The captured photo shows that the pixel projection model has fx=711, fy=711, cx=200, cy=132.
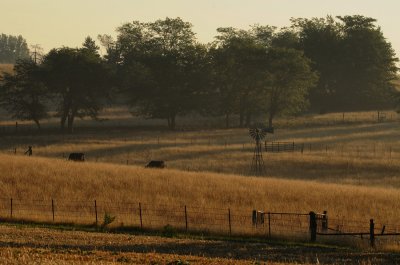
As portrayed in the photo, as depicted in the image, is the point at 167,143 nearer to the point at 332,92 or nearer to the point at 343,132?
the point at 343,132

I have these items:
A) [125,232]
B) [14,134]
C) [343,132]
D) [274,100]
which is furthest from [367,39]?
[125,232]

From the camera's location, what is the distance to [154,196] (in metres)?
43.6

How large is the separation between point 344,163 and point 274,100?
49823mm

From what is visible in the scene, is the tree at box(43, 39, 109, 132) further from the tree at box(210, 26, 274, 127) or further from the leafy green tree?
the leafy green tree

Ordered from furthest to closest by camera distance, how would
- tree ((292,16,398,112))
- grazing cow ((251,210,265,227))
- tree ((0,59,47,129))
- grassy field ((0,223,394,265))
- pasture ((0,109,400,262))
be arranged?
1. tree ((292,16,398,112))
2. tree ((0,59,47,129))
3. pasture ((0,109,400,262))
4. grazing cow ((251,210,265,227))
5. grassy field ((0,223,394,265))

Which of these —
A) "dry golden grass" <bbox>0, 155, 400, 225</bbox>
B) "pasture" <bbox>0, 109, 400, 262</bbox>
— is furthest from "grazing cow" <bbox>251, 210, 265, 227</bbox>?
"dry golden grass" <bbox>0, 155, 400, 225</bbox>

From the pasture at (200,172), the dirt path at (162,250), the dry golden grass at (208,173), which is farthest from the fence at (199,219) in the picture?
the dirt path at (162,250)

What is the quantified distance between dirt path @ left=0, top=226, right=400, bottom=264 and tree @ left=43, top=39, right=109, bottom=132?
253 ft

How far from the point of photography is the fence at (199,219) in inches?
1277

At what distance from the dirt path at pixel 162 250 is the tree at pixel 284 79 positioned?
293 ft

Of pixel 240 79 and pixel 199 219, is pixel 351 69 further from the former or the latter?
pixel 199 219

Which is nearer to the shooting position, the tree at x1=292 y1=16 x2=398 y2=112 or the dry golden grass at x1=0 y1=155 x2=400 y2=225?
the dry golden grass at x1=0 y1=155 x2=400 y2=225

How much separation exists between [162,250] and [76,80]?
84876mm

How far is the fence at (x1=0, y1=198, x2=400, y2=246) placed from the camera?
32438mm
